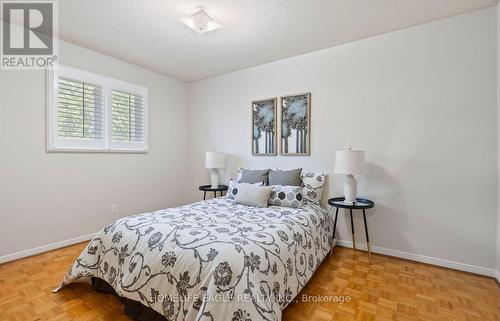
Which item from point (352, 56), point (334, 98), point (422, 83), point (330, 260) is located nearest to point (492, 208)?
point (422, 83)

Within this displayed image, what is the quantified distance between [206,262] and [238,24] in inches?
90.1

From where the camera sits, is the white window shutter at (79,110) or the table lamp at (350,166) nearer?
the table lamp at (350,166)

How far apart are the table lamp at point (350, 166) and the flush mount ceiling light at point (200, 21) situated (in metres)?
1.86

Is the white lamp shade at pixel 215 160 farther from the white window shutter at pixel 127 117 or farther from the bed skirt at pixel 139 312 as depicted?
the bed skirt at pixel 139 312

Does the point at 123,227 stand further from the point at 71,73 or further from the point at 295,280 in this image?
the point at 71,73

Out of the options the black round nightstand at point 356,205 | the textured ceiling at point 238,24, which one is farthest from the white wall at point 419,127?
the textured ceiling at point 238,24

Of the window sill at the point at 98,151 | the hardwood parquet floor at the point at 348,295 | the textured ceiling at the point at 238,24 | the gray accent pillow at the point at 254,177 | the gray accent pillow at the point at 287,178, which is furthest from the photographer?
the gray accent pillow at the point at 254,177

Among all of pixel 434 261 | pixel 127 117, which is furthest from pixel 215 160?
pixel 434 261

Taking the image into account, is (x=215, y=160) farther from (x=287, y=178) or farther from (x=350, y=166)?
(x=350, y=166)

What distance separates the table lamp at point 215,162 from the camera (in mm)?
3707

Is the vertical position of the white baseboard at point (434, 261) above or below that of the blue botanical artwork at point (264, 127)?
below

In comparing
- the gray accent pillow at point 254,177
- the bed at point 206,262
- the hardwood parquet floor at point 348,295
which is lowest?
the hardwood parquet floor at point 348,295
